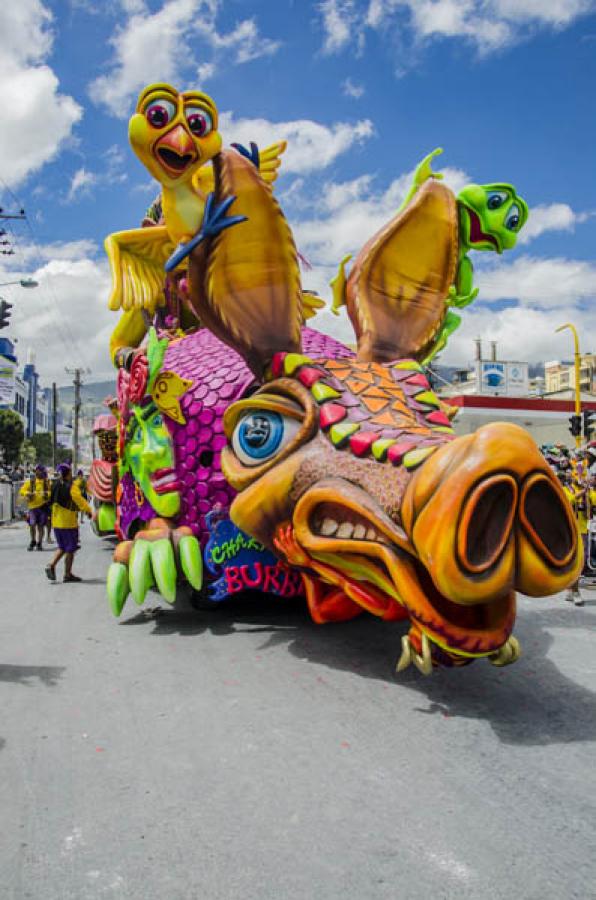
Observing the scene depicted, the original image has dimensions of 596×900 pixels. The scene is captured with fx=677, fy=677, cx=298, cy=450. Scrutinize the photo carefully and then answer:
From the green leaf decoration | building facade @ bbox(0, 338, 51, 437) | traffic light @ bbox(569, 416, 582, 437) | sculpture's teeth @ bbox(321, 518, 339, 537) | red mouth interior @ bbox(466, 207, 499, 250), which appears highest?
building facade @ bbox(0, 338, 51, 437)

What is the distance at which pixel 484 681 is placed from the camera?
153 inches

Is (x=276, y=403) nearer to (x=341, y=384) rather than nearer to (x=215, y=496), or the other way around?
(x=341, y=384)

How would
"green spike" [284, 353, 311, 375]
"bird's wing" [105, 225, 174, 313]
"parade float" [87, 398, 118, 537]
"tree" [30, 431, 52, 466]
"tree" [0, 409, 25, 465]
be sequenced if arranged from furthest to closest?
"tree" [30, 431, 52, 466]
"tree" [0, 409, 25, 465]
"parade float" [87, 398, 118, 537]
"bird's wing" [105, 225, 174, 313]
"green spike" [284, 353, 311, 375]

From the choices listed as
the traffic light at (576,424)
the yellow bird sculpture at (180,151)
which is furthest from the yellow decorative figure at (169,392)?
the traffic light at (576,424)

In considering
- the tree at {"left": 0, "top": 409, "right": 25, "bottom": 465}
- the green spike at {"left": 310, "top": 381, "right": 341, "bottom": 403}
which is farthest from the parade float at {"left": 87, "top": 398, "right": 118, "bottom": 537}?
the tree at {"left": 0, "top": 409, "right": 25, "bottom": 465}

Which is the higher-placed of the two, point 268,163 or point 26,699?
point 268,163

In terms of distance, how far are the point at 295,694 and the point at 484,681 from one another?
109cm

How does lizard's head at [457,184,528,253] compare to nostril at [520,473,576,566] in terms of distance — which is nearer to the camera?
nostril at [520,473,576,566]

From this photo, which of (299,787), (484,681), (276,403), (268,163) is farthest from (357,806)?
(268,163)

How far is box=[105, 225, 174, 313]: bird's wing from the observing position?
6.34 m

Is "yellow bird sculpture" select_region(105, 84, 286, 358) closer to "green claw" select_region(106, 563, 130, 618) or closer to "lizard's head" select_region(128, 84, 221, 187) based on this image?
"lizard's head" select_region(128, 84, 221, 187)

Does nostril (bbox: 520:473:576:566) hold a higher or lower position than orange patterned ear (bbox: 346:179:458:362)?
lower

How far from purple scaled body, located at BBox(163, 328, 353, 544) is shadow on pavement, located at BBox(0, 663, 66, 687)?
1.29 metres

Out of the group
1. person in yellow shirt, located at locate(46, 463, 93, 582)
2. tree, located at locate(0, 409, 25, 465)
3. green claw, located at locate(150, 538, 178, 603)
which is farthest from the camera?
tree, located at locate(0, 409, 25, 465)
